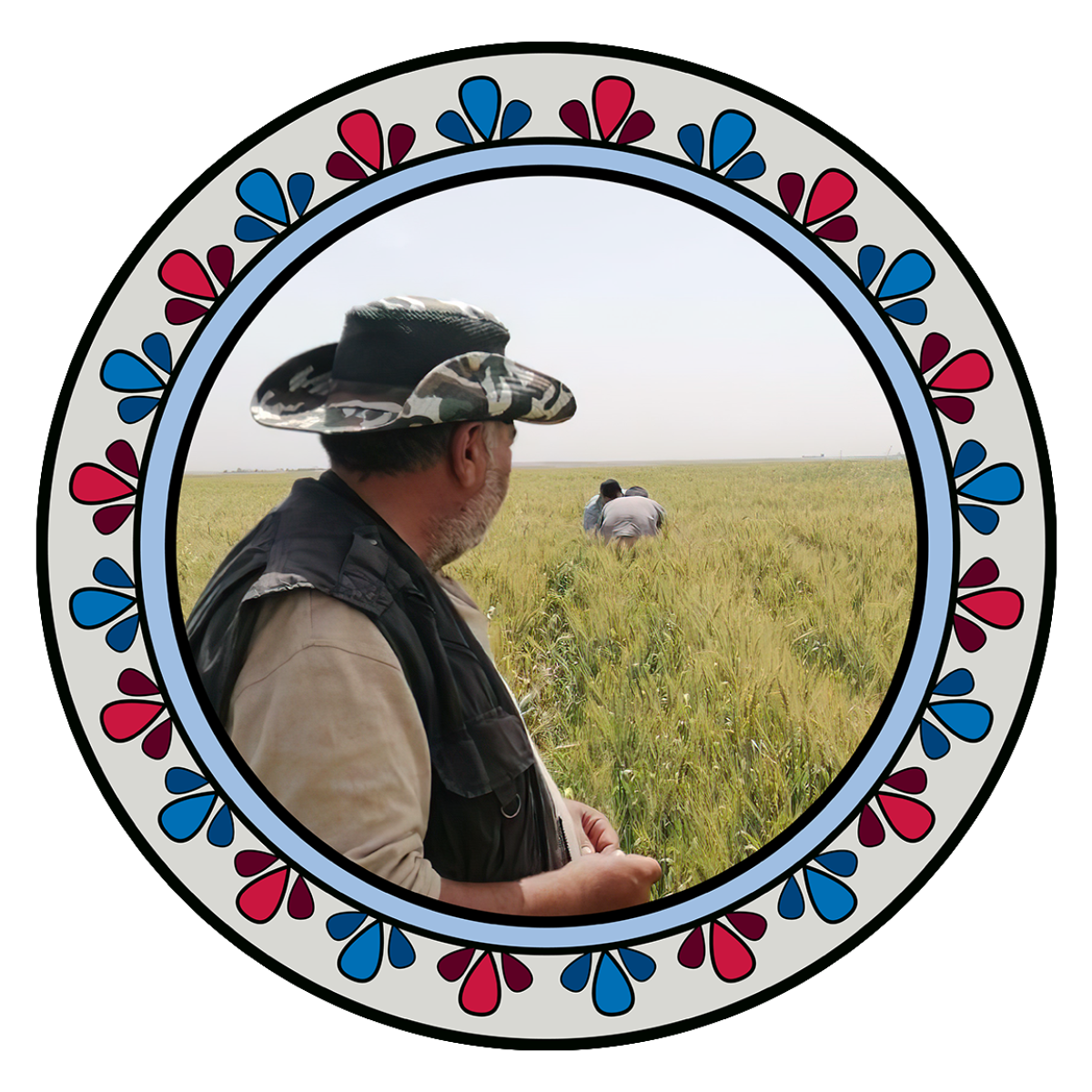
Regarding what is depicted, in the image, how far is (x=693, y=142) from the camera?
1.48 metres

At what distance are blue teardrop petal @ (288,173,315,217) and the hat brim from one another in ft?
1.24

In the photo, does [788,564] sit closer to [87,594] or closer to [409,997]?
[409,997]

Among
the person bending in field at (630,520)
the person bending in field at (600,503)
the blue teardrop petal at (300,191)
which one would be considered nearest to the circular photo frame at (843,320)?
the blue teardrop petal at (300,191)

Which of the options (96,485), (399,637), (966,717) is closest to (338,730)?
(399,637)

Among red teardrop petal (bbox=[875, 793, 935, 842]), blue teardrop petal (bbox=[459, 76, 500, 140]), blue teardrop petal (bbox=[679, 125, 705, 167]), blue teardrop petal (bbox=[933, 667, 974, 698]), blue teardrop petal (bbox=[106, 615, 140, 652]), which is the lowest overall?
red teardrop petal (bbox=[875, 793, 935, 842])

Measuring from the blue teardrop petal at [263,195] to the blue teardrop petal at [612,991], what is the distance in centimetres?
169

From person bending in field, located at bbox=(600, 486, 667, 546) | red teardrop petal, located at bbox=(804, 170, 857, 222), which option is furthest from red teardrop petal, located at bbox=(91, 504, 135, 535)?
person bending in field, located at bbox=(600, 486, 667, 546)

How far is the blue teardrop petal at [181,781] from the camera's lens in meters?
1.55

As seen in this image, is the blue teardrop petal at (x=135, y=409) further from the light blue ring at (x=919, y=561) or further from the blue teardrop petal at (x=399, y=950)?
the blue teardrop petal at (x=399, y=950)

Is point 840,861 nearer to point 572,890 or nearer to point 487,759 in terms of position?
point 572,890

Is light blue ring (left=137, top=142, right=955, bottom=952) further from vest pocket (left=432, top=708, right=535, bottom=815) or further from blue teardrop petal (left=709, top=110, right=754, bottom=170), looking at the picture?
vest pocket (left=432, top=708, right=535, bottom=815)

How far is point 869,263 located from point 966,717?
98 centimetres

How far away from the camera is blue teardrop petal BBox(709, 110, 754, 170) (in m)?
1.47

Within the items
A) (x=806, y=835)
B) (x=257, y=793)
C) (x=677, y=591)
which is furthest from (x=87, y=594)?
(x=677, y=591)
